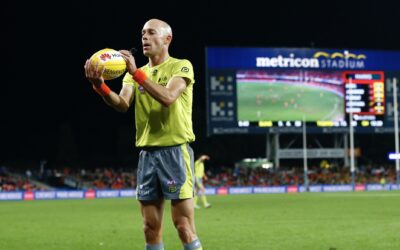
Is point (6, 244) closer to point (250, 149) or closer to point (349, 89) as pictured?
point (349, 89)

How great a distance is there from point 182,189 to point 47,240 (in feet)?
25.2

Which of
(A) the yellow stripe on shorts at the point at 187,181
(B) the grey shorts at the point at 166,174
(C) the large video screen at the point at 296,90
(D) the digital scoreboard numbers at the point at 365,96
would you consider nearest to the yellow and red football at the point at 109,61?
(B) the grey shorts at the point at 166,174

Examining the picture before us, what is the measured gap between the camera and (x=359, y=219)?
17.2m

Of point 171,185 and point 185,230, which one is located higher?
point 171,185

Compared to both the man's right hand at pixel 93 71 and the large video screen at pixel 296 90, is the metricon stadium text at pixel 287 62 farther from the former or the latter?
the man's right hand at pixel 93 71

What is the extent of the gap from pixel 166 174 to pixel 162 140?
329mm

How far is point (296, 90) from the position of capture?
164ft

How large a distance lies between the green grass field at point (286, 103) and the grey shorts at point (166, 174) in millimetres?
42102

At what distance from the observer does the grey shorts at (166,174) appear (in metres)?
6.45

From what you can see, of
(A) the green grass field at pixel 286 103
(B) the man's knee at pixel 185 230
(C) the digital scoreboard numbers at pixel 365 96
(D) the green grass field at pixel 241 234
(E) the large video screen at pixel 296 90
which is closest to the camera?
(B) the man's knee at pixel 185 230

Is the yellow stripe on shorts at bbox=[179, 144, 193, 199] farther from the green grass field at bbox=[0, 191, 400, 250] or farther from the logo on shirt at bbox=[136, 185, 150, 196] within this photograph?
the green grass field at bbox=[0, 191, 400, 250]

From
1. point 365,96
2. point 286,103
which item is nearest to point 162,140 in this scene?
point 286,103

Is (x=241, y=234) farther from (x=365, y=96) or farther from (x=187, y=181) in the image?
(x=365, y=96)

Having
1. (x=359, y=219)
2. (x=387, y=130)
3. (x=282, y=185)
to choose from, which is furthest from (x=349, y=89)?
(x=359, y=219)
